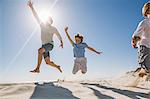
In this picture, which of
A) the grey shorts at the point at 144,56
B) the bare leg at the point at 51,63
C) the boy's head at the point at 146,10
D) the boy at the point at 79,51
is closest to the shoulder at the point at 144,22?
the boy's head at the point at 146,10

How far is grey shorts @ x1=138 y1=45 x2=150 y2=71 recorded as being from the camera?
708cm

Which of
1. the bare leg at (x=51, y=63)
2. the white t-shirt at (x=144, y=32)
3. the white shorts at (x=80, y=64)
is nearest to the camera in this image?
the white t-shirt at (x=144, y=32)

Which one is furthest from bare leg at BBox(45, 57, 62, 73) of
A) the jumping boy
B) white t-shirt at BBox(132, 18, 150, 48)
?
white t-shirt at BBox(132, 18, 150, 48)

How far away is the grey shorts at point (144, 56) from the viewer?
23.2 ft

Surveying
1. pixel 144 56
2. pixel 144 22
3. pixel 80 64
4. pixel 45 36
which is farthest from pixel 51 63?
pixel 144 22

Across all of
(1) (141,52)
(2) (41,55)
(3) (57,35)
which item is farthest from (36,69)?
(1) (141,52)

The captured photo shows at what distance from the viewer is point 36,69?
30.5ft

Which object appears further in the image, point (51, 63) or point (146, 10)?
point (51, 63)

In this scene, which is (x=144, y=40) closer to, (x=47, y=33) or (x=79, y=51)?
(x=47, y=33)

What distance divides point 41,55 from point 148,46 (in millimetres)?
3394

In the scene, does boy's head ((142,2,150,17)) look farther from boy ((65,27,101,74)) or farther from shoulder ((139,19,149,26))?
boy ((65,27,101,74))

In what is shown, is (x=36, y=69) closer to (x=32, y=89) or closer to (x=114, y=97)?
(x=32, y=89)

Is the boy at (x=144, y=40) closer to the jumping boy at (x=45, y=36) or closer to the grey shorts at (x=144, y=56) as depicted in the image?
the grey shorts at (x=144, y=56)

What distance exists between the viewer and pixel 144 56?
7.12 metres
